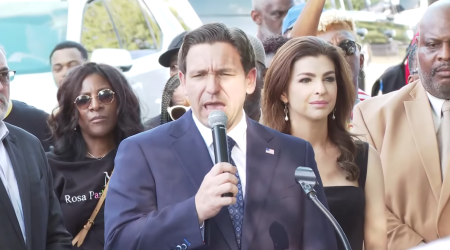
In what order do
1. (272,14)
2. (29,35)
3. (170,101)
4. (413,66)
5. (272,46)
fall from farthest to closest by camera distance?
(29,35)
(272,14)
(413,66)
(170,101)
(272,46)

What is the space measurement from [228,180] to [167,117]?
10.4 ft

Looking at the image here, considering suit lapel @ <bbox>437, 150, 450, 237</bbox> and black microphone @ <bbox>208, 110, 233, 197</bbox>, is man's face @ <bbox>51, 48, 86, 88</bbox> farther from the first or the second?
black microphone @ <bbox>208, 110, 233, 197</bbox>

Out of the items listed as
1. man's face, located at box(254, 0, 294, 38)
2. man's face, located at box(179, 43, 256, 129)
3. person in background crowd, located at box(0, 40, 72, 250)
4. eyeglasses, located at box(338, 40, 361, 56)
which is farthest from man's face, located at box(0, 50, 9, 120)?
man's face, located at box(254, 0, 294, 38)

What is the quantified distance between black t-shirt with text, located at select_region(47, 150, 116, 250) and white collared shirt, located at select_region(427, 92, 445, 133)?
2074 mm

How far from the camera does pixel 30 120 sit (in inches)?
247

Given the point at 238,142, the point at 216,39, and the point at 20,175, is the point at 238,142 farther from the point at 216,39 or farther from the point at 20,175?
the point at 20,175

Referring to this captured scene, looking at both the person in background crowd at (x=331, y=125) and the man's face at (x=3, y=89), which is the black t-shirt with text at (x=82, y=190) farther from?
the person in background crowd at (x=331, y=125)

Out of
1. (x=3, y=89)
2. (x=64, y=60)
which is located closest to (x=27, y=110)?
(x=64, y=60)

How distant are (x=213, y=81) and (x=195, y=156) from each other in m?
0.33

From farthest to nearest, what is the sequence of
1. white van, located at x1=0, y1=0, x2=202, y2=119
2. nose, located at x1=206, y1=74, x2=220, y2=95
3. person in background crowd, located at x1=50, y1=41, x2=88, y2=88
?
1. white van, located at x1=0, y1=0, x2=202, y2=119
2. person in background crowd, located at x1=50, y1=41, x2=88, y2=88
3. nose, located at x1=206, y1=74, x2=220, y2=95

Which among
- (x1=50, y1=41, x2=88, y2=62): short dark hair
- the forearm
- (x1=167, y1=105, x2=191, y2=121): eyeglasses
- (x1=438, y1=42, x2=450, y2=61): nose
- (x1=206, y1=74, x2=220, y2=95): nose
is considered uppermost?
(x1=206, y1=74, x2=220, y2=95): nose

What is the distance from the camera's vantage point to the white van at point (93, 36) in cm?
847

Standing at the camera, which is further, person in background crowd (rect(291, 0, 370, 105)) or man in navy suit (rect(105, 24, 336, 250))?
person in background crowd (rect(291, 0, 370, 105))

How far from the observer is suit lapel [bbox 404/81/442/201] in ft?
15.6
